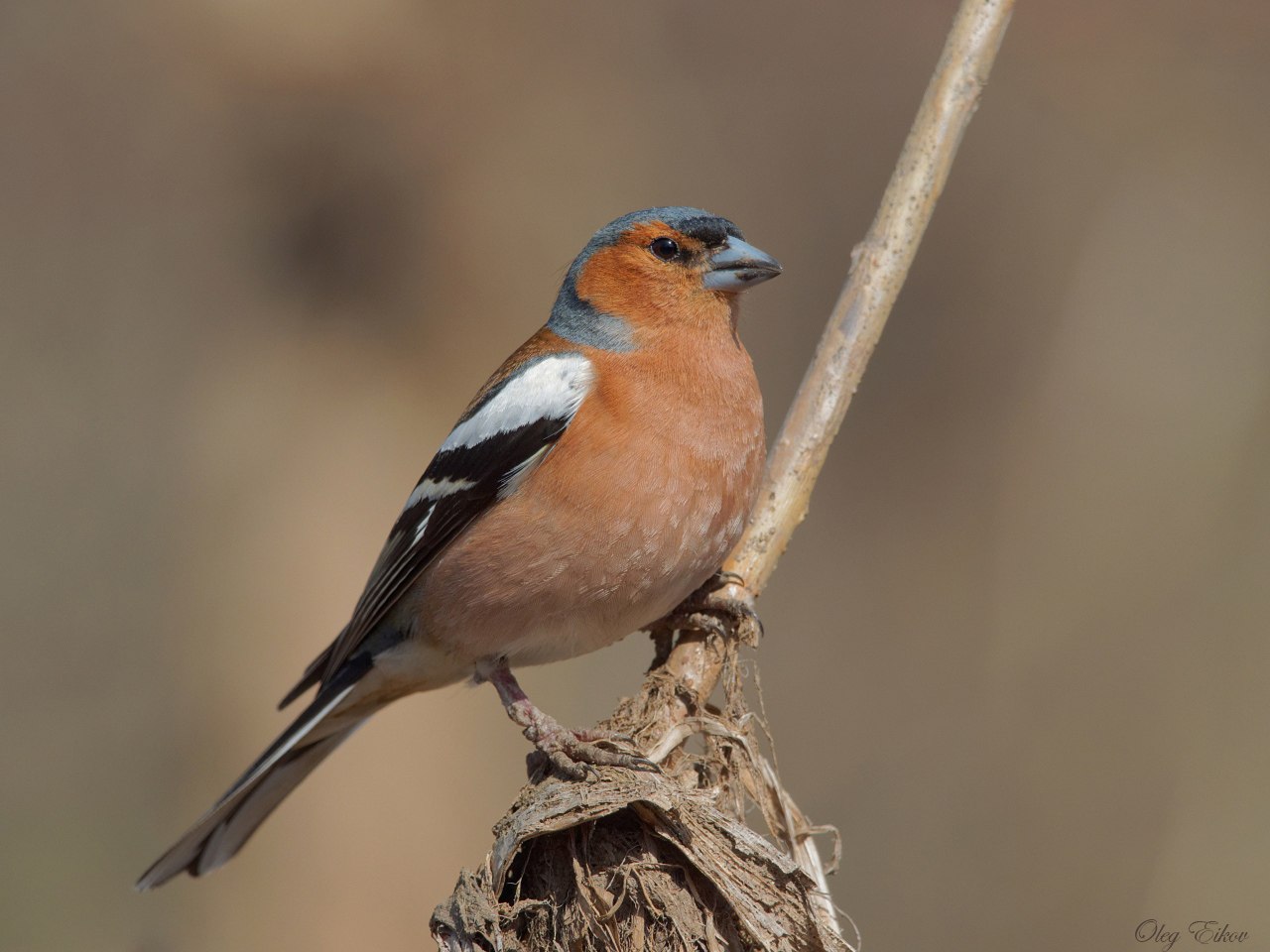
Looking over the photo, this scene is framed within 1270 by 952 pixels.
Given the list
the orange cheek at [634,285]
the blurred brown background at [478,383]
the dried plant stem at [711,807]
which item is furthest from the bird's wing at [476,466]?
the blurred brown background at [478,383]

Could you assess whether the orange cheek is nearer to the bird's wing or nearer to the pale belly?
the bird's wing

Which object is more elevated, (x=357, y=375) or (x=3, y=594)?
(x=357, y=375)

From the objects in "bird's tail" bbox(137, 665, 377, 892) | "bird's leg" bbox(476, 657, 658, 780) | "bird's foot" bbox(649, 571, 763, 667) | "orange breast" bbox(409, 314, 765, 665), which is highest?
"orange breast" bbox(409, 314, 765, 665)

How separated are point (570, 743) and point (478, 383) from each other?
3931mm

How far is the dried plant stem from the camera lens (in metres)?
2.83

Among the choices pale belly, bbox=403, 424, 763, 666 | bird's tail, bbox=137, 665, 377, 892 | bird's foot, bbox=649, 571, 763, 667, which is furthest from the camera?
bird's tail, bbox=137, 665, 377, 892

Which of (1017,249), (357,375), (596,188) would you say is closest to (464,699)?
(357,375)

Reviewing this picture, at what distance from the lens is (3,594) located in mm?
7293

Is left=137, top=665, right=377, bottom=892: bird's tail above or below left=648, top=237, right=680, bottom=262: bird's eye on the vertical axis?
below

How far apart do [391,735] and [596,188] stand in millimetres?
3806

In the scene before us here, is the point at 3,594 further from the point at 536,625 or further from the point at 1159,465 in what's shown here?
the point at 1159,465

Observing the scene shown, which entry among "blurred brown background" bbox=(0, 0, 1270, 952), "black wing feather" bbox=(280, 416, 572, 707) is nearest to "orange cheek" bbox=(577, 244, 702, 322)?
"black wing feather" bbox=(280, 416, 572, 707)

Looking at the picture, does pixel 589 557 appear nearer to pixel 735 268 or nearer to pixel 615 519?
pixel 615 519

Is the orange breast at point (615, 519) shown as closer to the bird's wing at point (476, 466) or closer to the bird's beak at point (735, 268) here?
the bird's wing at point (476, 466)
